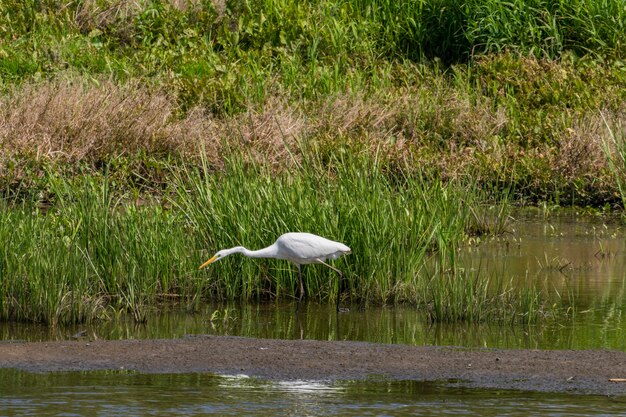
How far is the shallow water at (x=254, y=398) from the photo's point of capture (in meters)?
6.31

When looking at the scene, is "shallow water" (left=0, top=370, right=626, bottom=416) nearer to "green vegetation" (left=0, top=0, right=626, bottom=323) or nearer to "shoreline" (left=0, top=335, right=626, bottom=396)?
"shoreline" (left=0, top=335, right=626, bottom=396)

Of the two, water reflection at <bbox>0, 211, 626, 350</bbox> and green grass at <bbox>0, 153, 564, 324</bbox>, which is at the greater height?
green grass at <bbox>0, 153, 564, 324</bbox>

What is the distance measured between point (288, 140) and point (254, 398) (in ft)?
26.2

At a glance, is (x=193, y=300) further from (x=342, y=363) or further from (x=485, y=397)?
(x=485, y=397)

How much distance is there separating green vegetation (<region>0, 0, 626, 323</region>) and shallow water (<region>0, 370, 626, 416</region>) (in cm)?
164

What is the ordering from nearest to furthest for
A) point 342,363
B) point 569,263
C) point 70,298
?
point 342,363, point 70,298, point 569,263

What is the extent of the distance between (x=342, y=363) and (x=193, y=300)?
227cm

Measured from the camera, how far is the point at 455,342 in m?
8.07

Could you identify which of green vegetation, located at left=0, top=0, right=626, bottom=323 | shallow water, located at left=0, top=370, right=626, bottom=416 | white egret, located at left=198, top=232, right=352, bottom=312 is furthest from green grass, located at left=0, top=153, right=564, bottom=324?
shallow water, located at left=0, top=370, right=626, bottom=416

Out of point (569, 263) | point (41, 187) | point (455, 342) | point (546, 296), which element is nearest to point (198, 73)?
point (41, 187)

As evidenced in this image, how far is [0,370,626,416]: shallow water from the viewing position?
6.31 m

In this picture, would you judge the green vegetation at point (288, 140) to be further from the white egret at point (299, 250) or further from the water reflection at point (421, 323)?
the white egret at point (299, 250)

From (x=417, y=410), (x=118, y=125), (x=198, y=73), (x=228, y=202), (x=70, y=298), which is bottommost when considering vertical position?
(x=417, y=410)

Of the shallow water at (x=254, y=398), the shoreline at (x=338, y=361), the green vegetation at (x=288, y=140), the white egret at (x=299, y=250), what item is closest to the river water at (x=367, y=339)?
the shallow water at (x=254, y=398)
